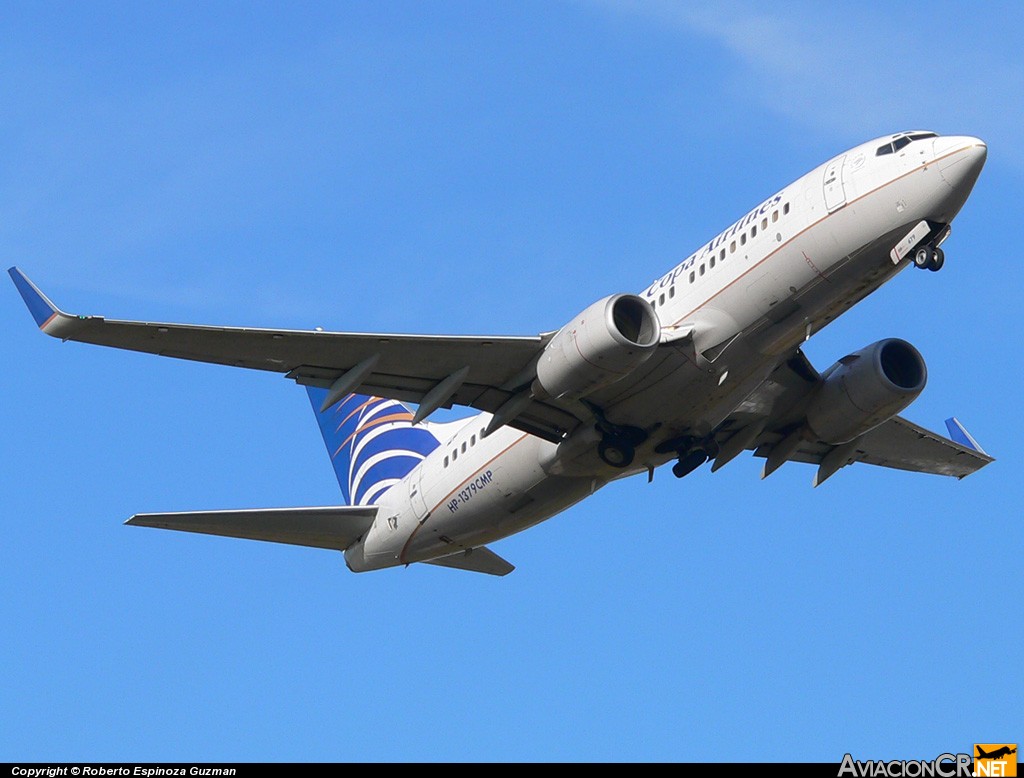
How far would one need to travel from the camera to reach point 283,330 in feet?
92.3

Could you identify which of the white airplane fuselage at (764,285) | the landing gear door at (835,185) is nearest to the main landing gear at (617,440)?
the white airplane fuselage at (764,285)

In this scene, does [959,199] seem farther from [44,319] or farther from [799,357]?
[44,319]

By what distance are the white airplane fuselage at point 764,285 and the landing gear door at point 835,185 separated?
3 centimetres

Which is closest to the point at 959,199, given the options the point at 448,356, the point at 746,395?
the point at 746,395

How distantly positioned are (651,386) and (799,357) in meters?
4.76

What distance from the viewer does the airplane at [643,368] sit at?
27719 mm

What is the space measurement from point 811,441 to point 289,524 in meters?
11.6

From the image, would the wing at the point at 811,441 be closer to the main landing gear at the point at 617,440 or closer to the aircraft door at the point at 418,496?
the main landing gear at the point at 617,440

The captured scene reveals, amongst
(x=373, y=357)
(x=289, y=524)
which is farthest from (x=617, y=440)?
(x=289, y=524)

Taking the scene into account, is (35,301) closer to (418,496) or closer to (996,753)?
(418,496)

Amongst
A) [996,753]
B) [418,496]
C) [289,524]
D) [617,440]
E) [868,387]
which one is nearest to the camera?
[996,753]

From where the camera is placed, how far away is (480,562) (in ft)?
120

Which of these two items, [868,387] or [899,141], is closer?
[899,141]

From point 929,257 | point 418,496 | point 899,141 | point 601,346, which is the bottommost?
point 601,346
